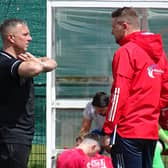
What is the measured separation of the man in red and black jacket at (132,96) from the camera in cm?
483

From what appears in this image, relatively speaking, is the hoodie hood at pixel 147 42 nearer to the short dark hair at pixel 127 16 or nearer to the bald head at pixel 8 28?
the short dark hair at pixel 127 16


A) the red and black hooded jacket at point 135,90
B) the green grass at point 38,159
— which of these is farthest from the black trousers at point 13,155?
the green grass at point 38,159

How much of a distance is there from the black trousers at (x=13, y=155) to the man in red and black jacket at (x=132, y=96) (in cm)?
69

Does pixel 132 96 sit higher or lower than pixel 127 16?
lower

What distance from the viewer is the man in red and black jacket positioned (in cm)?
483

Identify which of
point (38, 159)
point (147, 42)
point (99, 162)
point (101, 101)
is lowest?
point (38, 159)

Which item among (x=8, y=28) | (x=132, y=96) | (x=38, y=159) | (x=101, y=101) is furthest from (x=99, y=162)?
(x=38, y=159)

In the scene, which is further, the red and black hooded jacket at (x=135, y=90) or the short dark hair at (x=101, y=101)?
the short dark hair at (x=101, y=101)

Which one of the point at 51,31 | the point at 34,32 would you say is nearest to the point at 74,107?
the point at 51,31

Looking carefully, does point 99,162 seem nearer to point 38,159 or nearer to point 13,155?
point 13,155

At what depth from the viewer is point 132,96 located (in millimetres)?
4930

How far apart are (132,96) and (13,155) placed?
3.53ft

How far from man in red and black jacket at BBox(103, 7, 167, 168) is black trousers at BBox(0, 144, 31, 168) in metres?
0.69

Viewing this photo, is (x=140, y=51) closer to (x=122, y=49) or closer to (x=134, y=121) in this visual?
(x=122, y=49)
